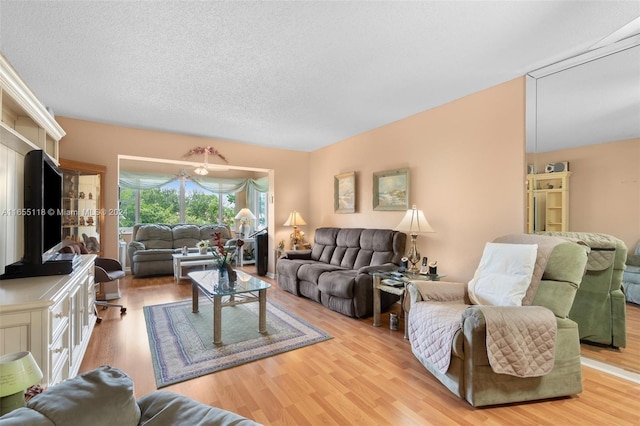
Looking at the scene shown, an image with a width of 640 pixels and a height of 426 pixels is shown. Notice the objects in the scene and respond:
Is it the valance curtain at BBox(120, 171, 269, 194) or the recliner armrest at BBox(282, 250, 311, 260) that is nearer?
the recliner armrest at BBox(282, 250, 311, 260)

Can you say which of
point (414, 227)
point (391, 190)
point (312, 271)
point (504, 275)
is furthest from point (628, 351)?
point (312, 271)

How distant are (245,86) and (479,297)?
2.83 meters

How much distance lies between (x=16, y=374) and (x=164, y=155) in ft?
13.6

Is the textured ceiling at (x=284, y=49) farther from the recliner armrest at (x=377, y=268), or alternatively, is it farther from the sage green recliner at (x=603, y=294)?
the recliner armrest at (x=377, y=268)

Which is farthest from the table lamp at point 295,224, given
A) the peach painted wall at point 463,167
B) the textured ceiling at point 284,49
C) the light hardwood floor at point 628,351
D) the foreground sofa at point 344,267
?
the light hardwood floor at point 628,351

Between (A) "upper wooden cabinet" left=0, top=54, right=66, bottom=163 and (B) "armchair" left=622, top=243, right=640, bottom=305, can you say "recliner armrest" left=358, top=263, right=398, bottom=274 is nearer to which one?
(B) "armchair" left=622, top=243, right=640, bottom=305

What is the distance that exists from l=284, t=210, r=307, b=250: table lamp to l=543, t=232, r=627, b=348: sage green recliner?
3640 mm

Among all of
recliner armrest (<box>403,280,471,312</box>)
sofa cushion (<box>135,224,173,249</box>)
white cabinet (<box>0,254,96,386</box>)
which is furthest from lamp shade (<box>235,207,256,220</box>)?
recliner armrest (<box>403,280,471,312</box>)

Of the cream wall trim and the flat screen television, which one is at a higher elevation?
the cream wall trim

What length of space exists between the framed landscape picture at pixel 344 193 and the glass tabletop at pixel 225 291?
6.72 feet

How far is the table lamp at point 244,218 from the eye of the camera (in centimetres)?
698

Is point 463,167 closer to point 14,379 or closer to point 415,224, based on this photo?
point 415,224

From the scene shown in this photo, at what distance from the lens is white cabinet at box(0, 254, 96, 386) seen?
4.59 feet

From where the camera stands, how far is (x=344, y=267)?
412cm
